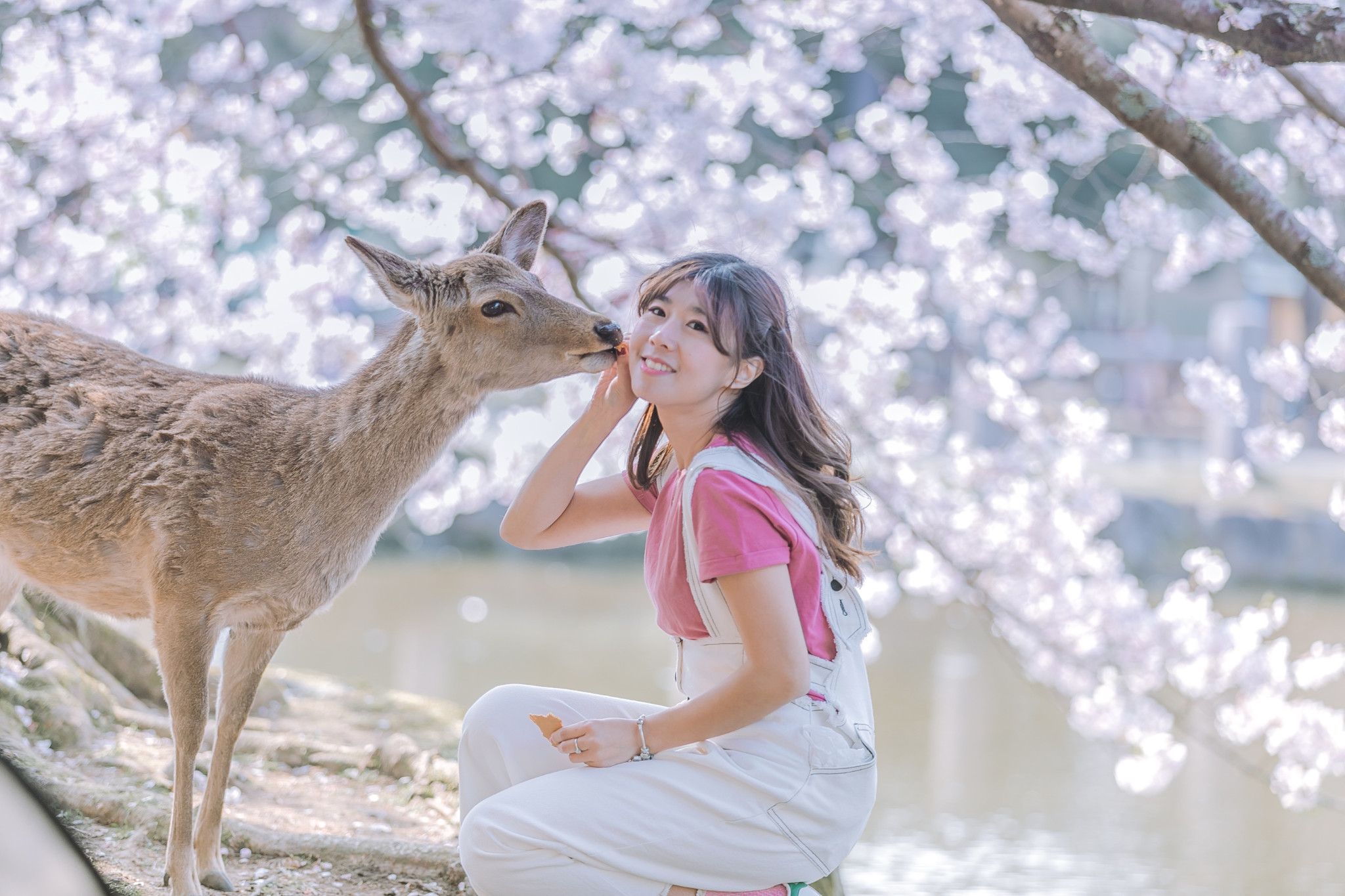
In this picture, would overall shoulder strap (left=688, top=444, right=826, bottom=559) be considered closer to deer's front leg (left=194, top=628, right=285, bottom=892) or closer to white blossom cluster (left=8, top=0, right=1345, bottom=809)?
deer's front leg (left=194, top=628, right=285, bottom=892)

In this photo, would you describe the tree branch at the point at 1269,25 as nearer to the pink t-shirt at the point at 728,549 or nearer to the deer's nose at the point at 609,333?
the deer's nose at the point at 609,333

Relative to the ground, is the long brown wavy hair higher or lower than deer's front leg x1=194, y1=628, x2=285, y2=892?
higher

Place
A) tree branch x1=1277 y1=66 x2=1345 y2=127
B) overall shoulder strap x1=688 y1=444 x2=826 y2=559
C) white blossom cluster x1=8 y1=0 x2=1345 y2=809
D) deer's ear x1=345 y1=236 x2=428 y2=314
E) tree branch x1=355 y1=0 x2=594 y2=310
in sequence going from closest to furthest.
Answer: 1. overall shoulder strap x1=688 y1=444 x2=826 y2=559
2. deer's ear x1=345 y1=236 x2=428 y2=314
3. tree branch x1=1277 y1=66 x2=1345 y2=127
4. tree branch x1=355 y1=0 x2=594 y2=310
5. white blossom cluster x1=8 y1=0 x2=1345 y2=809

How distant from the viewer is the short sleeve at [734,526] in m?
1.95

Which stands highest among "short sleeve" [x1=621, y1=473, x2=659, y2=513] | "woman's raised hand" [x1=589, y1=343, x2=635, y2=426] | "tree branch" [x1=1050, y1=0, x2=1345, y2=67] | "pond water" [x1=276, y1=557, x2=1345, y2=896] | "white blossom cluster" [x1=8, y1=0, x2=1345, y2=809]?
"tree branch" [x1=1050, y1=0, x2=1345, y2=67]

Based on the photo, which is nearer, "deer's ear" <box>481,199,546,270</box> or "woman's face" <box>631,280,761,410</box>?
"woman's face" <box>631,280,761,410</box>

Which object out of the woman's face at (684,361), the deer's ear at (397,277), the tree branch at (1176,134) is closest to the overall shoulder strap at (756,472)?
the woman's face at (684,361)

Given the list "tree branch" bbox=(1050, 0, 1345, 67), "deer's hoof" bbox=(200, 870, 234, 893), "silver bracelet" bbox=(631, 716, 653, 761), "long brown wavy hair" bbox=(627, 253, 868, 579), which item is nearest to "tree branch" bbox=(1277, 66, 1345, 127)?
"tree branch" bbox=(1050, 0, 1345, 67)

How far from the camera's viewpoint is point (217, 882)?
8.57 feet

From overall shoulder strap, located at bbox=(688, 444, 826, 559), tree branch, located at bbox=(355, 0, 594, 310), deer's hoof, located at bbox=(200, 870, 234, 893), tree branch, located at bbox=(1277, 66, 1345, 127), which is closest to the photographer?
overall shoulder strap, located at bbox=(688, 444, 826, 559)

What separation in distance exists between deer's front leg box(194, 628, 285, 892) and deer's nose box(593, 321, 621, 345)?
3.41 feet

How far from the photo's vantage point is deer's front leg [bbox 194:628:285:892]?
262 centimetres

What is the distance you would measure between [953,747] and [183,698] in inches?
225

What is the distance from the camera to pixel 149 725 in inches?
159
